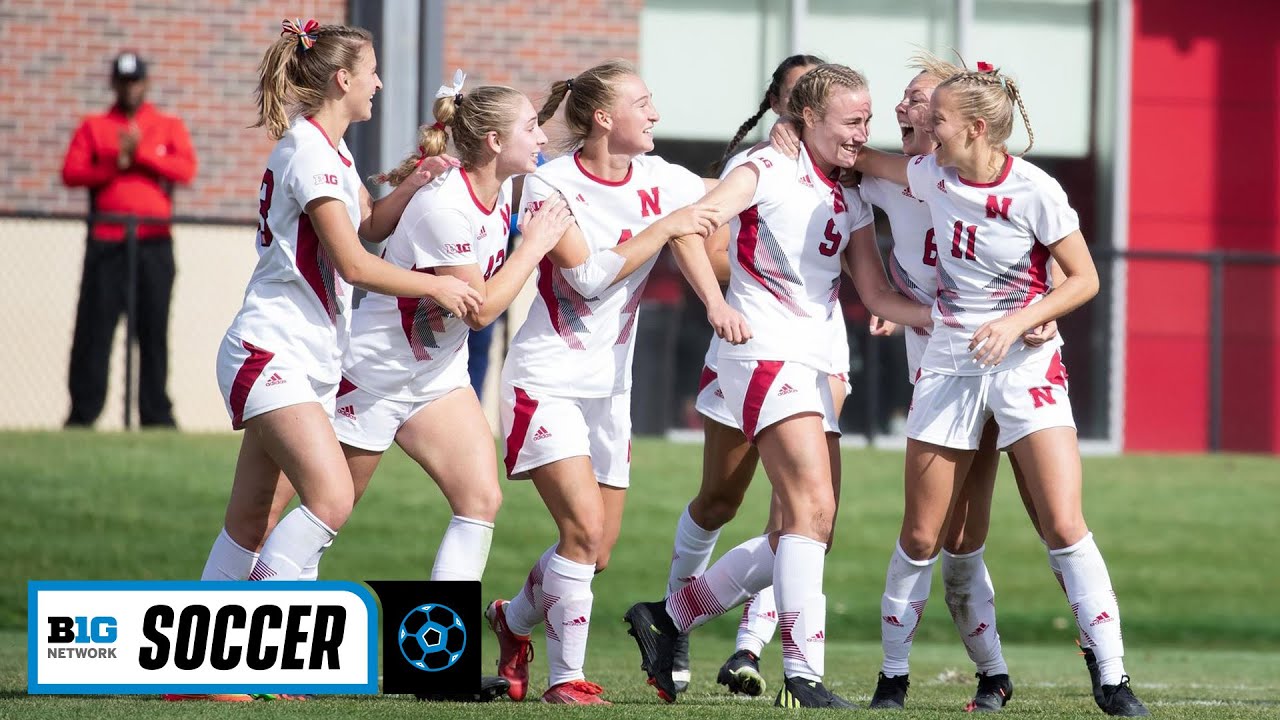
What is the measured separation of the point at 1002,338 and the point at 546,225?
1335 mm

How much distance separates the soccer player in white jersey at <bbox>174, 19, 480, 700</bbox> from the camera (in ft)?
15.7

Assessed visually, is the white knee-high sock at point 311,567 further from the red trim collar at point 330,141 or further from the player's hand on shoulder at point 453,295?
the red trim collar at point 330,141

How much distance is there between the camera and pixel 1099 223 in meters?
13.4

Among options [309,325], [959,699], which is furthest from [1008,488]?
[309,325]

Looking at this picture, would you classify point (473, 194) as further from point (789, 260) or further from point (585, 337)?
point (789, 260)

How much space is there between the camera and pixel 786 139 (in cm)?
541

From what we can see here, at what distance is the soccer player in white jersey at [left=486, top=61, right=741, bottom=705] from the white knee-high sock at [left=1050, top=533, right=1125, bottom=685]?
1.16m

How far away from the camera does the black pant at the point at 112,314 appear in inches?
411

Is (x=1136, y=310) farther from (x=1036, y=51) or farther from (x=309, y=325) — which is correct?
(x=309, y=325)

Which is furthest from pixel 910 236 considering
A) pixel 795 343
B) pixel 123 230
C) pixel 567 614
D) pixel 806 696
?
pixel 123 230

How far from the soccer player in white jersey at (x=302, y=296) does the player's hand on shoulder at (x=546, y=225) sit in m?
0.26

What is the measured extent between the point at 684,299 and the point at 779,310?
6.28m

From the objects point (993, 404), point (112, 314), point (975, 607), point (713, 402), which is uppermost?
point (993, 404)

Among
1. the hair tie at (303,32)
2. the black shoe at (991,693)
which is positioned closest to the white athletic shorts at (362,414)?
the hair tie at (303,32)
